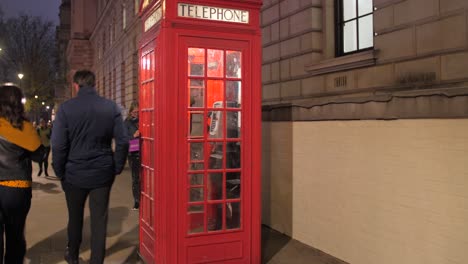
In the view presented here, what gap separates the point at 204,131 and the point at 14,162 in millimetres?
1653

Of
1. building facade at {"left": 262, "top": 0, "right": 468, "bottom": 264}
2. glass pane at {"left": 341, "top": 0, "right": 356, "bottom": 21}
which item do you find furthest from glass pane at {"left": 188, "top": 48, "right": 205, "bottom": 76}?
glass pane at {"left": 341, "top": 0, "right": 356, "bottom": 21}

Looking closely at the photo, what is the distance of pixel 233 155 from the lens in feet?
15.2

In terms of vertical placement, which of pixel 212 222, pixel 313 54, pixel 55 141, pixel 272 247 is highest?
pixel 313 54

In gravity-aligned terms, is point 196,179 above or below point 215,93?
below

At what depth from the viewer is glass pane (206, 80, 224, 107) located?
176 inches

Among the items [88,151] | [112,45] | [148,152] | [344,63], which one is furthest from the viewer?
[112,45]

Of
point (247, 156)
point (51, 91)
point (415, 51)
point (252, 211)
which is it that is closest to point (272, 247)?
point (252, 211)

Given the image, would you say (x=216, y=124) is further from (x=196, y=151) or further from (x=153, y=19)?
(x=153, y=19)

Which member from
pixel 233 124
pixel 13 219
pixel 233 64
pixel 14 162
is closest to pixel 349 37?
pixel 233 64

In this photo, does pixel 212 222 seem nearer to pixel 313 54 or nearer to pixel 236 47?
pixel 236 47

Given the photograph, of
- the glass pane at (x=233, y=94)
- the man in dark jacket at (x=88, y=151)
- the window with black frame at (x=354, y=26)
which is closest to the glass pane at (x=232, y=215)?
the glass pane at (x=233, y=94)

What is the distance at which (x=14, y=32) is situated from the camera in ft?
143

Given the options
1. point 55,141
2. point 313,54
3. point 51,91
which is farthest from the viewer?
point 51,91

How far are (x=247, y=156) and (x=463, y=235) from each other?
1979 mm
